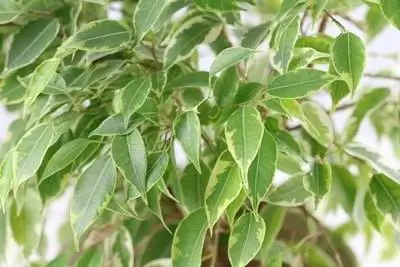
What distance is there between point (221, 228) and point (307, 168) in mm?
159

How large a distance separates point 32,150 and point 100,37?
0.35 ft

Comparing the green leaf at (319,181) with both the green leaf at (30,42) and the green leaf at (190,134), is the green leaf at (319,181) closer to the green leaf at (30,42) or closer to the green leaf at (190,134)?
the green leaf at (190,134)

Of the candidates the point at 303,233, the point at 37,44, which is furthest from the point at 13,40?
the point at 303,233

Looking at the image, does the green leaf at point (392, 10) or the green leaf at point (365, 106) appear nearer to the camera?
the green leaf at point (392, 10)

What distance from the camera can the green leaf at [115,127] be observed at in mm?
565

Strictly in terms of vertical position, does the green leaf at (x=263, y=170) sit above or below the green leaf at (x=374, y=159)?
above

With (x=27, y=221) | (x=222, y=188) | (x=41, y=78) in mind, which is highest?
(x=41, y=78)

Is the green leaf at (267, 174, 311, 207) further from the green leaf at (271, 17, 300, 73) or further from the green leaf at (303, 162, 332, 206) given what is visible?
the green leaf at (271, 17, 300, 73)

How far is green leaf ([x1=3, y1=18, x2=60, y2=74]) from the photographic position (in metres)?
0.65

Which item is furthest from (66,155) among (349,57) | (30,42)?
(349,57)

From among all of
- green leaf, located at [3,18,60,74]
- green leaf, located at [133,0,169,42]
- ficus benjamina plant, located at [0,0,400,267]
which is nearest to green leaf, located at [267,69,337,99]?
ficus benjamina plant, located at [0,0,400,267]

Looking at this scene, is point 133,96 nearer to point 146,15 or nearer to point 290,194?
point 146,15

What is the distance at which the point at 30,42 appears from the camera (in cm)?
66

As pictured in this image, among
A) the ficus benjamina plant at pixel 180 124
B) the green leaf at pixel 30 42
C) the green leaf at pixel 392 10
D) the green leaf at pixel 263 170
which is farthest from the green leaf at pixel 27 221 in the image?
the green leaf at pixel 392 10
